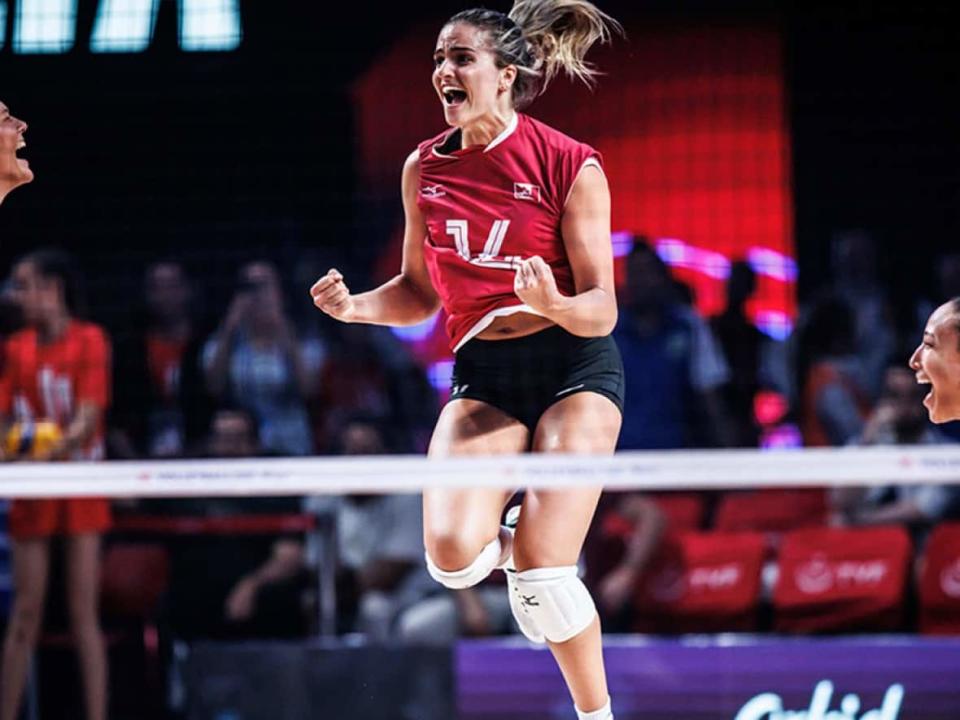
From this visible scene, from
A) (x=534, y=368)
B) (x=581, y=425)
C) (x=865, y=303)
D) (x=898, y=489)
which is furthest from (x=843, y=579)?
(x=581, y=425)

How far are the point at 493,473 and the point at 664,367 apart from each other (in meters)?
2.67

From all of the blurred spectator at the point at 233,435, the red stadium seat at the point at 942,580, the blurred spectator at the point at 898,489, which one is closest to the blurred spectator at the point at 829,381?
the blurred spectator at the point at 898,489

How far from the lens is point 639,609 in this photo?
7.39 metres

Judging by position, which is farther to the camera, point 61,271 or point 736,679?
point 61,271

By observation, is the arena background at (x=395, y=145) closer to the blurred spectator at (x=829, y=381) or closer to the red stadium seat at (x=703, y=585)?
the blurred spectator at (x=829, y=381)

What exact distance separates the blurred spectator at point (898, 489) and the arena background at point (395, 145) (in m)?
0.67

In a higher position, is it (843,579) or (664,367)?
(664,367)

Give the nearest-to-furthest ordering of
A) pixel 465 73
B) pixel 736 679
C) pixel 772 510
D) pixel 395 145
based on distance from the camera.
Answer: pixel 465 73 < pixel 736 679 < pixel 772 510 < pixel 395 145

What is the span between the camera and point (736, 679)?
22.9ft

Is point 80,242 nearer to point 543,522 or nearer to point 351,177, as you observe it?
point 351,177

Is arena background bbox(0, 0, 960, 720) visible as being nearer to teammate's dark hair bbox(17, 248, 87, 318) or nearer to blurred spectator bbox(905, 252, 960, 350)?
blurred spectator bbox(905, 252, 960, 350)

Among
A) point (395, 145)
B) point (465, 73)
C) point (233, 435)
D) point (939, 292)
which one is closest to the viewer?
point (465, 73)

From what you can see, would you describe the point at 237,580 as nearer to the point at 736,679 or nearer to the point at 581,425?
the point at 736,679

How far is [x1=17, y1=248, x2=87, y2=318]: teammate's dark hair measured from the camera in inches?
281
